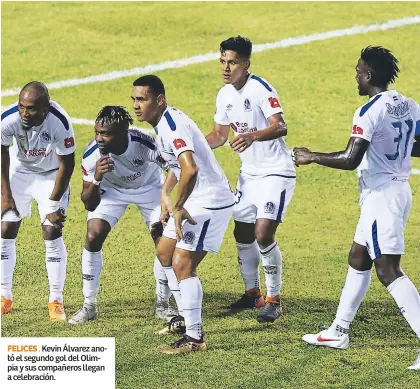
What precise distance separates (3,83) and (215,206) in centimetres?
Result: 1091

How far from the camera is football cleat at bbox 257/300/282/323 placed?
36.6 ft

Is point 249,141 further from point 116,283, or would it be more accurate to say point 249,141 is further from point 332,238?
point 332,238

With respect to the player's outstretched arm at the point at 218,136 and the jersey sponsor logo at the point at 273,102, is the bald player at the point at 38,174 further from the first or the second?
the jersey sponsor logo at the point at 273,102

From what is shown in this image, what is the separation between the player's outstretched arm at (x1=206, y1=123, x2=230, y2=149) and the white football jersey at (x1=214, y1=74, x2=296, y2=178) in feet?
0.29

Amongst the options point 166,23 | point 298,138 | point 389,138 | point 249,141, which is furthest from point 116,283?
point 166,23

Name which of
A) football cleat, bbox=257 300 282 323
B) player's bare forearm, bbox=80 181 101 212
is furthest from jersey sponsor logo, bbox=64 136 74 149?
football cleat, bbox=257 300 282 323

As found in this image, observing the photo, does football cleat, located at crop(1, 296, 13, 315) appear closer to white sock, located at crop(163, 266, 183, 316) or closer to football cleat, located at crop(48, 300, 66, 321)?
football cleat, located at crop(48, 300, 66, 321)

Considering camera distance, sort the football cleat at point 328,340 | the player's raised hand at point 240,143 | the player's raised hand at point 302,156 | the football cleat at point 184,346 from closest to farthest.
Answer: the player's raised hand at point 302,156
the football cleat at point 184,346
the football cleat at point 328,340
the player's raised hand at point 240,143

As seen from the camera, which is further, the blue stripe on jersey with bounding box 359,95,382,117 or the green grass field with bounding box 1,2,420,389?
the green grass field with bounding box 1,2,420,389

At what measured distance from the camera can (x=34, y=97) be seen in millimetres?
10953

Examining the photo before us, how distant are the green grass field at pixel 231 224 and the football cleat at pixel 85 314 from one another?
0.15m

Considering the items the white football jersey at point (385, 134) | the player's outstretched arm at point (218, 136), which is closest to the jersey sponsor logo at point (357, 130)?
the white football jersey at point (385, 134)

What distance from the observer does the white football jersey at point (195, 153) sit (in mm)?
9977

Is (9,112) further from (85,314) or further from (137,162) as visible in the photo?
(85,314)
